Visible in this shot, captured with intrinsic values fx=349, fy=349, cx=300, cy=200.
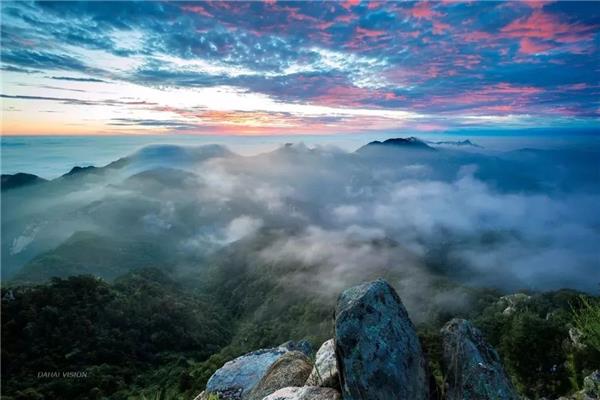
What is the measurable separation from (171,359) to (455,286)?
135464 millimetres

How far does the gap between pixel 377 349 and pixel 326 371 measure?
257 centimetres

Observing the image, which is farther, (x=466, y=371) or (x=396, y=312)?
(x=396, y=312)

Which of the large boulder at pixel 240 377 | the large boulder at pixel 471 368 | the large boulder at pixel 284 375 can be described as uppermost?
the large boulder at pixel 471 368

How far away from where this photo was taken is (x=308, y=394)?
411 inches

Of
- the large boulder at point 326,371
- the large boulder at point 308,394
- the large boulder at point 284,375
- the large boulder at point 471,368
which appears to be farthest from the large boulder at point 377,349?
the large boulder at point 284,375

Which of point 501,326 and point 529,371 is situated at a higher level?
point 529,371

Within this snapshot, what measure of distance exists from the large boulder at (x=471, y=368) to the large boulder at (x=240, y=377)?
34.2 ft

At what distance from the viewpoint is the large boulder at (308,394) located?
10.1m

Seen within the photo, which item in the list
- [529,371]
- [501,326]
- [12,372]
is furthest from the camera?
[12,372]

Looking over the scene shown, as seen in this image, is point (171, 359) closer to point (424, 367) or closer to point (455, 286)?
point (424, 367)

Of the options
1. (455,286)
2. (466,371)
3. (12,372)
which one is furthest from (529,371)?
(455,286)

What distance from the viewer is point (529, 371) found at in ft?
111

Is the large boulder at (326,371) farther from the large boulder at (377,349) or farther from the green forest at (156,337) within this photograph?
the green forest at (156,337)

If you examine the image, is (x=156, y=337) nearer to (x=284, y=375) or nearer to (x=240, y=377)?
(x=240, y=377)
